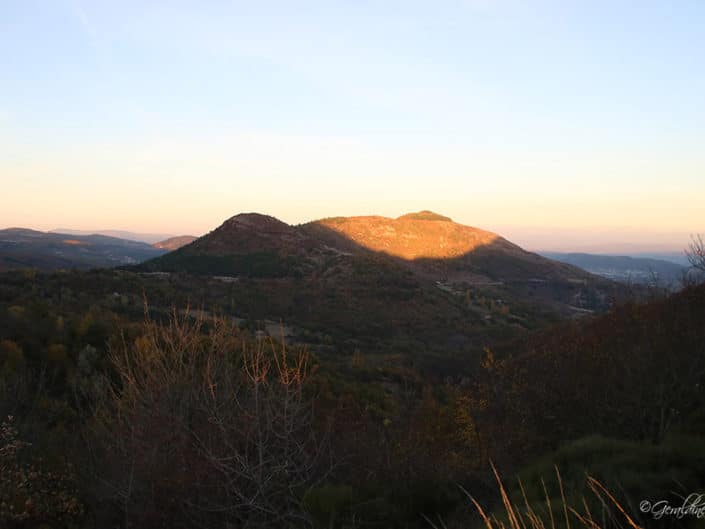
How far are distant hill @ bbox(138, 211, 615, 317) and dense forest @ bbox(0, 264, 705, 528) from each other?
3138 cm

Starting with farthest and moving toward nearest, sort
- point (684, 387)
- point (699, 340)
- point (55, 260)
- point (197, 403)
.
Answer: point (55, 260) → point (699, 340) → point (684, 387) → point (197, 403)

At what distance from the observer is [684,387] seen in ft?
34.0

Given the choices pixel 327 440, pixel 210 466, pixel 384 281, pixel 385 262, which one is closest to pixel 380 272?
pixel 384 281

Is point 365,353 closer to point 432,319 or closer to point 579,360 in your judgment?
point 432,319

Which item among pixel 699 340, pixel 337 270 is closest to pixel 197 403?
pixel 699 340

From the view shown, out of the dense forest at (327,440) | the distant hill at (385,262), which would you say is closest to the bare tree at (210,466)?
the dense forest at (327,440)

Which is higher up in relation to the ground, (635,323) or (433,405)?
(635,323)

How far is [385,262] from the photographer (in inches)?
2517

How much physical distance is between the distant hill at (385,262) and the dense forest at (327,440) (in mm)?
31379

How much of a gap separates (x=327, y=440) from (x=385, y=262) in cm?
5617

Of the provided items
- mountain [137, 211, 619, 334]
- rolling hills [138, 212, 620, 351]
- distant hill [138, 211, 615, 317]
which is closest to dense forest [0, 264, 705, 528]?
rolling hills [138, 212, 620, 351]

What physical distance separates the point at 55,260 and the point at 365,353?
339ft

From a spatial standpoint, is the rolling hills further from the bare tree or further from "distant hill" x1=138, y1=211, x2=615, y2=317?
the bare tree

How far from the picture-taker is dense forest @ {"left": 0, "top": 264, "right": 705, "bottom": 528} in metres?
6.32
